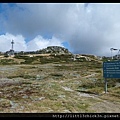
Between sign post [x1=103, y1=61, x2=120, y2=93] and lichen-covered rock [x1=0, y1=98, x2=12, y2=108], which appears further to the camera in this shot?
sign post [x1=103, y1=61, x2=120, y2=93]

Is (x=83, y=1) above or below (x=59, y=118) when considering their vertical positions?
above

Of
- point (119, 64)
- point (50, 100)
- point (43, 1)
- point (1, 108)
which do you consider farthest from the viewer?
point (119, 64)

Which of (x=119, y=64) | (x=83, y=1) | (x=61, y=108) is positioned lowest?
(x=61, y=108)

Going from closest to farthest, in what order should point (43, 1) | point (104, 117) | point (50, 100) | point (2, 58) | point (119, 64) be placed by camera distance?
point (104, 117), point (43, 1), point (50, 100), point (119, 64), point (2, 58)

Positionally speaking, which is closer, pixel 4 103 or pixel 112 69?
pixel 4 103

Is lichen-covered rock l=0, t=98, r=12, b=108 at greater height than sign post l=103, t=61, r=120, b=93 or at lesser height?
lesser

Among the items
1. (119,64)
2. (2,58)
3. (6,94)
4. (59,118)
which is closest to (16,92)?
(6,94)

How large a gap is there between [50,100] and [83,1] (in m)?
5.11

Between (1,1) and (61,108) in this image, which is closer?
(1,1)

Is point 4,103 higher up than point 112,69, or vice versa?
point 112,69

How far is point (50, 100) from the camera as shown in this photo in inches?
407

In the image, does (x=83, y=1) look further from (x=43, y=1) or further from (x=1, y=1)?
(x=1, y=1)

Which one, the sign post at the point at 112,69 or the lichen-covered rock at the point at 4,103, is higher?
the sign post at the point at 112,69

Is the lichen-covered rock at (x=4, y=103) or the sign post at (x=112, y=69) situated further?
the sign post at (x=112, y=69)
